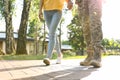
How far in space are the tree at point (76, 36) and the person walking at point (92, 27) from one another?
62.0 metres

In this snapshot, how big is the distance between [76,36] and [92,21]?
6490 centimetres

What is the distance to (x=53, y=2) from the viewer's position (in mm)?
7617

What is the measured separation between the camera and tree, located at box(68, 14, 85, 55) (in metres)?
70.0

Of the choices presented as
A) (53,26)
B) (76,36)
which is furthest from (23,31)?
(76,36)

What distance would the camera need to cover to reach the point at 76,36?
71.4 metres

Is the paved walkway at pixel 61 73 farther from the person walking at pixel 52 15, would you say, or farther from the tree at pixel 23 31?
the tree at pixel 23 31

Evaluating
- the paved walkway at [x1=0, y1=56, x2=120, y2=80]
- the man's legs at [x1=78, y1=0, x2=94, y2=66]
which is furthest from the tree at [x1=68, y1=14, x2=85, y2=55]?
the paved walkway at [x1=0, y1=56, x2=120, y2=80]

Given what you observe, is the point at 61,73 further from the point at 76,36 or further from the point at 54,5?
the point at 76,36

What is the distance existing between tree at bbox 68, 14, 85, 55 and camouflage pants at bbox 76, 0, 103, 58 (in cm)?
6197

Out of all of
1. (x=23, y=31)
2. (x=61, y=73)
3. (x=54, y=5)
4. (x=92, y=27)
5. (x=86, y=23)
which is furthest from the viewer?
(x=23, y=31)

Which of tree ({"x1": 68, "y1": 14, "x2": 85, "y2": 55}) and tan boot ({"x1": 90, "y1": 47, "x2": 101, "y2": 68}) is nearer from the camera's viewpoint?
tan boot ({"x1": 90, "y1": 47, "x2": 101, "y2": 68})

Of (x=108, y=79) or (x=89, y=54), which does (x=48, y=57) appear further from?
(x=108, y=79)

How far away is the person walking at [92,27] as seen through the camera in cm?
634

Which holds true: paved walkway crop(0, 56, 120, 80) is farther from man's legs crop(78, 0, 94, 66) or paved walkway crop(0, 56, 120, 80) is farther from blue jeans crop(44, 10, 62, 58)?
blue jeans crop(44, 10, 62, 58)
